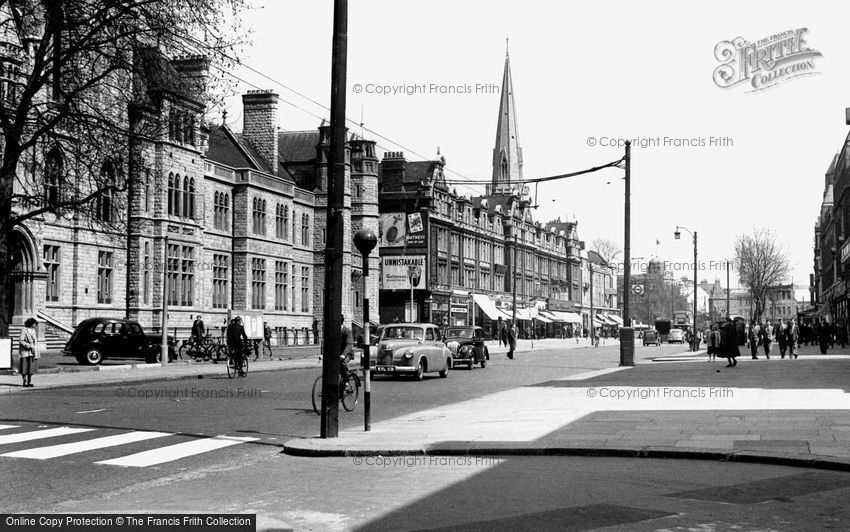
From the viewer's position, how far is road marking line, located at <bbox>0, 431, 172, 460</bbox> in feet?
39.1

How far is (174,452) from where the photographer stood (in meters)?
12.2

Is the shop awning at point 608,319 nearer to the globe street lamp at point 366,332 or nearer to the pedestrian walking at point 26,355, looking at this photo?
the pedestrian walking at point 26,355

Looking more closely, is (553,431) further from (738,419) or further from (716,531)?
(716,531)

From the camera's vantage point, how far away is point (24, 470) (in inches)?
421

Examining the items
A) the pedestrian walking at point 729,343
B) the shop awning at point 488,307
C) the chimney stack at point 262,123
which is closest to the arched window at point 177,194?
the chimney stack at point 262,123

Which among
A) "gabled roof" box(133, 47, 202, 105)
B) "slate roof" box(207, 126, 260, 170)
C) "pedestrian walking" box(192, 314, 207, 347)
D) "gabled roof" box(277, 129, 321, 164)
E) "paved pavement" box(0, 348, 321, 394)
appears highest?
→ "gabled roof" box(277, 129, 321, 164)

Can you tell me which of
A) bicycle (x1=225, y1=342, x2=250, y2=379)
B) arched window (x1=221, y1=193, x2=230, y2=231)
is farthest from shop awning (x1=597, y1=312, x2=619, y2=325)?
bicycle (x1=225, y1=342, x2=250, y2=379)

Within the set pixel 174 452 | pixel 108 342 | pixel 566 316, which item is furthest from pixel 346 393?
pixel 566 316

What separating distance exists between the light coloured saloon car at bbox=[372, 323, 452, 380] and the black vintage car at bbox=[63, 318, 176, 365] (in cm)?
1017

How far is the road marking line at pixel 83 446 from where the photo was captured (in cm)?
1191

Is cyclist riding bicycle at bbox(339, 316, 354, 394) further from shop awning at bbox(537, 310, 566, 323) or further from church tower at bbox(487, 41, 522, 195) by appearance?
church tower at bbox(487, 41, 522, 195)

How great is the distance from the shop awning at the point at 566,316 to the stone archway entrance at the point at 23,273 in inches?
3277

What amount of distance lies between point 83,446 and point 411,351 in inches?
651

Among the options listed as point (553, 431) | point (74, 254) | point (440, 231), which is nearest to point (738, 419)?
point (553, 431)
